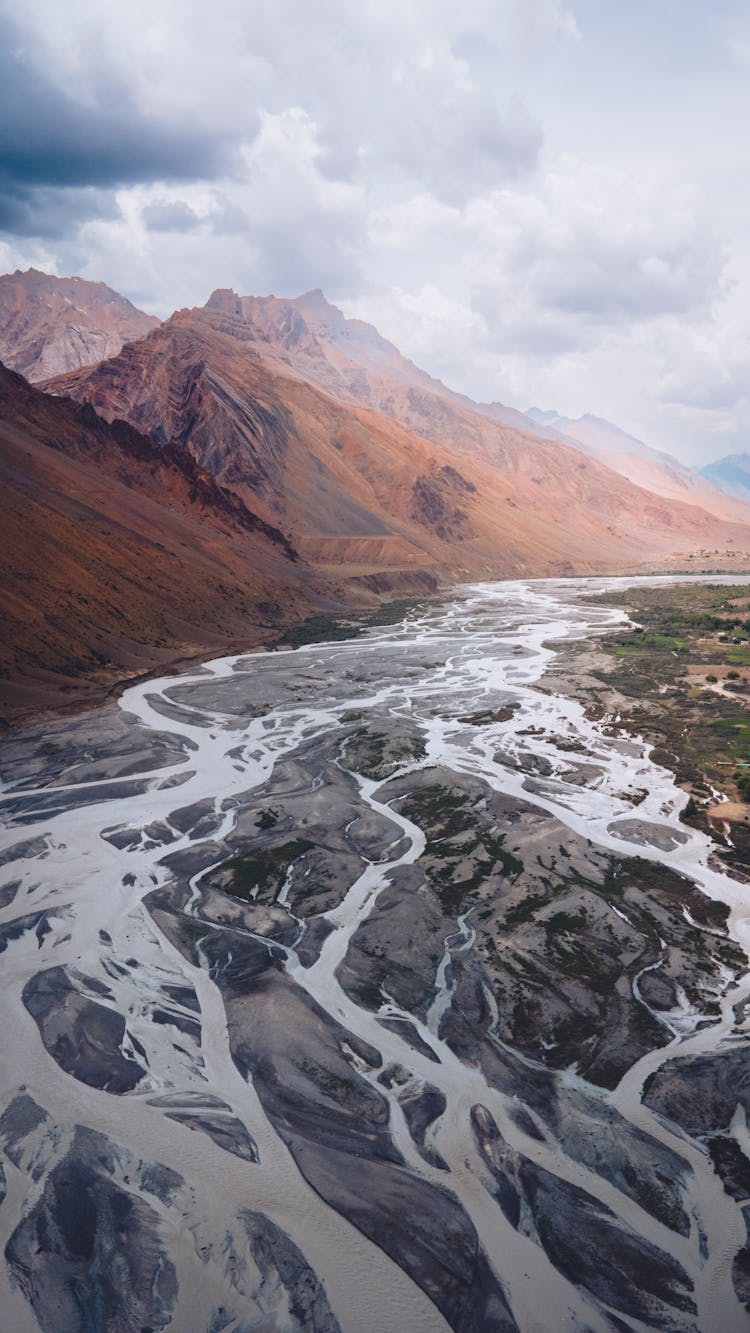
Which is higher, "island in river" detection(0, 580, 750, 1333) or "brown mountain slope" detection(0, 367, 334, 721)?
"brown mountain slope" detection(0, 367, 334, 721)

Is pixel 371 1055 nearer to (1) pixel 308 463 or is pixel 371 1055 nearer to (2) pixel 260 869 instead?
(2) pixel 260 869

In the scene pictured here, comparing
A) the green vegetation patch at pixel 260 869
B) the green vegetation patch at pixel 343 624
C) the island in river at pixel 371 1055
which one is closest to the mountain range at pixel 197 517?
the green vegetation patch at pixel 343 624

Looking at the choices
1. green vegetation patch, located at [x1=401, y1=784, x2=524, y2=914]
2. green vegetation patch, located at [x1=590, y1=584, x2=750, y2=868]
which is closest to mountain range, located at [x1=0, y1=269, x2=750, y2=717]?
green vegetation patch, located at [x1=401, y1=784, x2=524, y2=914]

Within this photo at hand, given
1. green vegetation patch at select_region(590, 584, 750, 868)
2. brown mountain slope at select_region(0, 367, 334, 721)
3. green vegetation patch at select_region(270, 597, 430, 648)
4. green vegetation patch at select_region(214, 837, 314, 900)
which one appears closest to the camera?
green vegetation patch at select_region(214, 837, 314, 900)

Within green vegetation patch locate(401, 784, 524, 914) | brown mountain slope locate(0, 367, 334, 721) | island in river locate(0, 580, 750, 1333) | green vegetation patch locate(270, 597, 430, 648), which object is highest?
brown mountain slope locate(0, 367, 334, 721)

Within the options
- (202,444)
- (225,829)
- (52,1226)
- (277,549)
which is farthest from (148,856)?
Answer: (202,444)

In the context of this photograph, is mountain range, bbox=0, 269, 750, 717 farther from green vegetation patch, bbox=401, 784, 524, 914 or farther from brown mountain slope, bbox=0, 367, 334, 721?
green vegetation patch, bbox=401, 784, 524, 914
